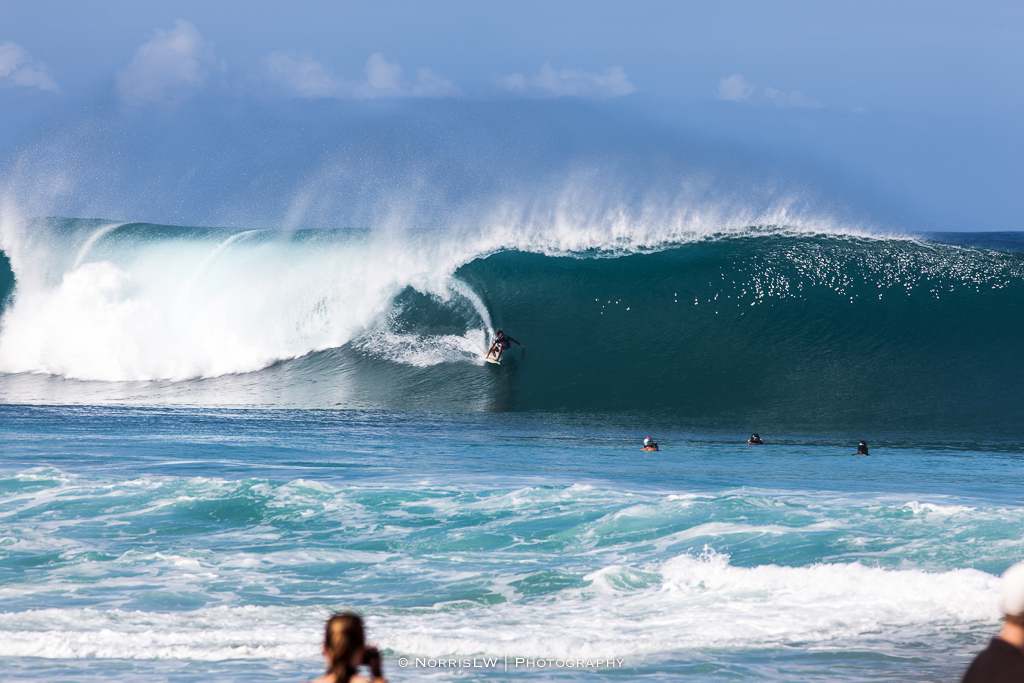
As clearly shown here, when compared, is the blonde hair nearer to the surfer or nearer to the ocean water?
the ocean water

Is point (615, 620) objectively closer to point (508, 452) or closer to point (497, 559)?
point (497, 559)

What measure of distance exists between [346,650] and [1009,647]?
161 centimetres

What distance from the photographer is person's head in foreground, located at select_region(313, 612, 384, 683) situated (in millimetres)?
2256

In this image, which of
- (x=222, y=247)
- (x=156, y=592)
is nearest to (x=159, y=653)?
(x=156, y=592)

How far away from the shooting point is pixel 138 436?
1110cm

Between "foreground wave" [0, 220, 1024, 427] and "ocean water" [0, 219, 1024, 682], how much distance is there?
8 cm

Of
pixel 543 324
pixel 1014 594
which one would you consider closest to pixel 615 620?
pixel 1014 594

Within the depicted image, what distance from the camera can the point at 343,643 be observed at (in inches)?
88.7

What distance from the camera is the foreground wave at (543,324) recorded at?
14.7m

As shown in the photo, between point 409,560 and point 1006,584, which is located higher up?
point 1006,584

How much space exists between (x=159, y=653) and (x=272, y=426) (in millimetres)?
7733

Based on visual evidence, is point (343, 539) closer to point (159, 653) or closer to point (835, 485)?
point (159, 653)

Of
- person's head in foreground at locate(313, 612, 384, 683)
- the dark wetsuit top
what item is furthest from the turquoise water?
the dark wetsuit top

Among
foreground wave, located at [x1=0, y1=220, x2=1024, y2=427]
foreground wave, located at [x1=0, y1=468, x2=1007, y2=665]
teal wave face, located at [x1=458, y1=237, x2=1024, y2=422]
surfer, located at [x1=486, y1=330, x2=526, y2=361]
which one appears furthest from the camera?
surfer, located at [x1=486, y1=330, x2=526, y2=361]
